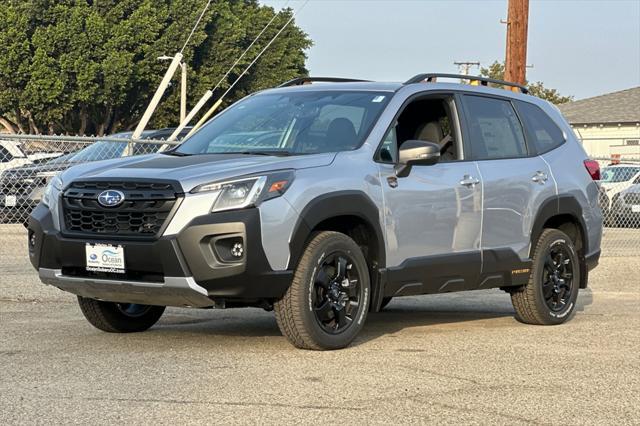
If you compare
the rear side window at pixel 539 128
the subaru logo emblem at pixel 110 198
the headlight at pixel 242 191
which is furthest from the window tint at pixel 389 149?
the subaru logo emblem at pixel 110 198

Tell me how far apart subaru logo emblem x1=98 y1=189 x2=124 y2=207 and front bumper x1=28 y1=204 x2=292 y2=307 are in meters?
0.22

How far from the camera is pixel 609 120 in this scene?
179 ft

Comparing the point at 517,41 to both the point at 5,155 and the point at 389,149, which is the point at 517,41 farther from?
the point at 389,149

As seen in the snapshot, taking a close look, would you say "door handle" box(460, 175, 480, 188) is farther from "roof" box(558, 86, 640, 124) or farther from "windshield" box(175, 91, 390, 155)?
"roof" box(558, 86, 640, 124)

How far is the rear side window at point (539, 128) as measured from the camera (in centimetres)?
1038

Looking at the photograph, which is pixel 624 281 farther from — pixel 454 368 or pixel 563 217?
pixel 454 368

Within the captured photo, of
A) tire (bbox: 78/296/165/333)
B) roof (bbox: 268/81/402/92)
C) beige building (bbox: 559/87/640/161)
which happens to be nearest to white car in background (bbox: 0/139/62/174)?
tire (bbox: 78/296/165/333)

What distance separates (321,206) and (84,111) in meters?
56.8

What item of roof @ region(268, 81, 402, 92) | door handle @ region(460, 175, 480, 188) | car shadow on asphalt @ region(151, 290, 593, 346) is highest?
roof @ region(268, 81, 402, 92)

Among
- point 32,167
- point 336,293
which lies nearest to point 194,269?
point 336,293

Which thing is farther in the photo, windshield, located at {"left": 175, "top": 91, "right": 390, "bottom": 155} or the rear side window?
the rear side window

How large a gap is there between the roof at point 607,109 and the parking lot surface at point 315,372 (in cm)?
4479

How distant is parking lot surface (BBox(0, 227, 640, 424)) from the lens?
20.6 ft

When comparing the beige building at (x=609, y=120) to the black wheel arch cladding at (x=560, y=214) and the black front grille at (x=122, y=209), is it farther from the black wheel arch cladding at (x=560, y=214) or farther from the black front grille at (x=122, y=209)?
the black front grille at (x=122, y=209)
